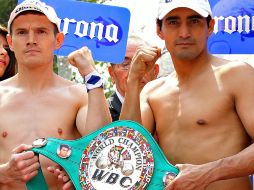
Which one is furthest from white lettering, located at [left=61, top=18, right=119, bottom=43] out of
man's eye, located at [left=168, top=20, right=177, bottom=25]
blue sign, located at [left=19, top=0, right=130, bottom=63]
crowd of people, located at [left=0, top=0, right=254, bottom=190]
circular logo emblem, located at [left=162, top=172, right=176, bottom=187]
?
circular logo emblem, located at [left=162, top=172, right=176, bottom=187]

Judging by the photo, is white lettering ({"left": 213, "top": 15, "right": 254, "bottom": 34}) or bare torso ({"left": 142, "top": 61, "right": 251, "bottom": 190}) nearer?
bare torso ({"left": 142, "top": 61, "right": 251, "bottom": 190})

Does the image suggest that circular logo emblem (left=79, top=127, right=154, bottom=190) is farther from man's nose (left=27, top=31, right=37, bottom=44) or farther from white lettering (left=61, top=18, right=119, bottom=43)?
white lettering (left=61, top=18, right=119, bottom=43)

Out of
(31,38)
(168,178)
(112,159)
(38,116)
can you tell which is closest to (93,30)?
(31,38)

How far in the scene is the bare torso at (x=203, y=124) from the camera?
4.09 meters

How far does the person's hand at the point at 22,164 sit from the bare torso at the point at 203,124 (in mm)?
792

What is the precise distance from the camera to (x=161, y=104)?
436 centimetres

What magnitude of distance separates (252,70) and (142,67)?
695 mm

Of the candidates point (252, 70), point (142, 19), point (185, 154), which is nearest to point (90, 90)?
point (185, 154)

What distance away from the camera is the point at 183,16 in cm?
420

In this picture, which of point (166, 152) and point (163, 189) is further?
point (166, 152)

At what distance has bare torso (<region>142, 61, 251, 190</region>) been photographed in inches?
161

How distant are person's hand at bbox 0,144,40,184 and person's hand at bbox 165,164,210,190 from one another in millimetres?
759

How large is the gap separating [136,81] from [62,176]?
0.77 meters

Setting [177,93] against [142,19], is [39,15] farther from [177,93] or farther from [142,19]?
[142,19]
